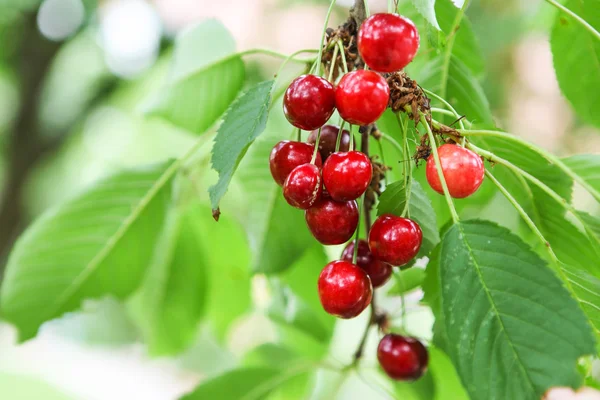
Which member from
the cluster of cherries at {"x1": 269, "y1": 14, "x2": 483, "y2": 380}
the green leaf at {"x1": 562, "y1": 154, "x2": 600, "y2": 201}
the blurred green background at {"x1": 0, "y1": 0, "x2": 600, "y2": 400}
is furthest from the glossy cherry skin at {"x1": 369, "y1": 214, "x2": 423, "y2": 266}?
the blurred green background at {"x1": 0, "y1": 0, "x2": 600, "y2": 400}

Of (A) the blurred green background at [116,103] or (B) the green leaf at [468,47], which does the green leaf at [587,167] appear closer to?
(B) the green leaf at [468,47]

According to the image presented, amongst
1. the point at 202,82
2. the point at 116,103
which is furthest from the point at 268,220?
the point at 116,103

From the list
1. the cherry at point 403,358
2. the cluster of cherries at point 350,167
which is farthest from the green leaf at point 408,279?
the cluster of cherries at point 350,167

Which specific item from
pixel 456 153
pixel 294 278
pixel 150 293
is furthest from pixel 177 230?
pixel 456 153

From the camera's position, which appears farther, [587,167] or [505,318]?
[587,167]

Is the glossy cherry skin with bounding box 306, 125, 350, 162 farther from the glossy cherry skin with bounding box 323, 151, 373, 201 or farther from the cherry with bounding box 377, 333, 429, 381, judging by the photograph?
the cherry with bounding box 377, 333, 429, 381

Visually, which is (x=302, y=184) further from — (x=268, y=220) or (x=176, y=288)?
(x=176, y=288)
